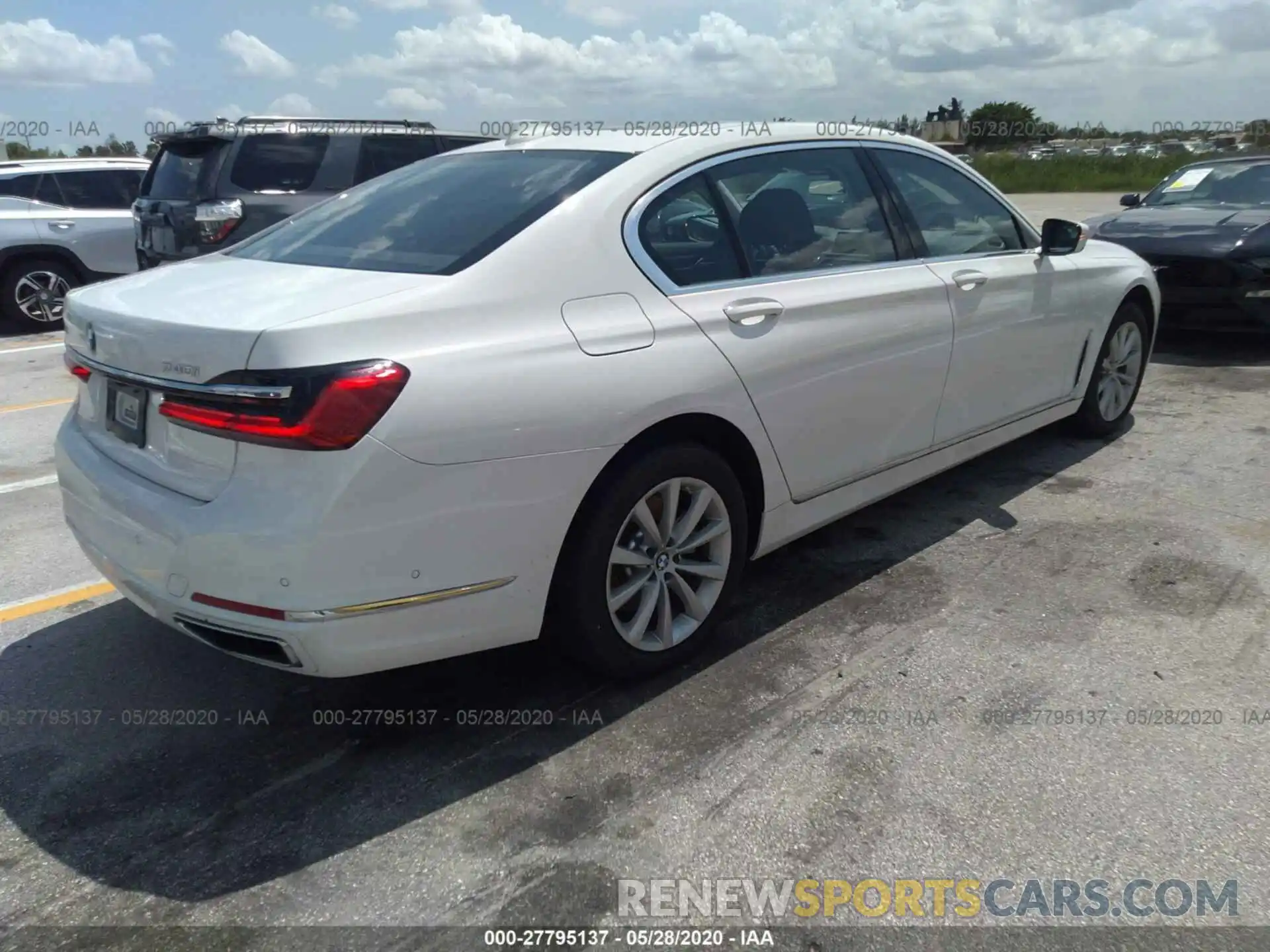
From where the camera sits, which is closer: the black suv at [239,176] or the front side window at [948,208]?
the front side window at [948,208]

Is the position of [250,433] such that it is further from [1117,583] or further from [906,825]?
[1117,583]

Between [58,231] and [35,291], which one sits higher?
[58,231]

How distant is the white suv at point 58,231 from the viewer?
1037 cm

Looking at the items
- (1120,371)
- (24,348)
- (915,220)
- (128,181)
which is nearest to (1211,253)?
(1120,371)

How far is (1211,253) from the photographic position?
299 inches

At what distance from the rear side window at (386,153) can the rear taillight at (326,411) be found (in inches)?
258

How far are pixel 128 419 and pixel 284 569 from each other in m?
0.76

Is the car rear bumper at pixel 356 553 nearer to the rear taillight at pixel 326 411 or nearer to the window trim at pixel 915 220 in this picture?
the rear taillight at pixel 326 411

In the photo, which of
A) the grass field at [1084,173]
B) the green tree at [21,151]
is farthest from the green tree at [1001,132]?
the green tree at [21,151]

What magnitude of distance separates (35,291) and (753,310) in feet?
31.6

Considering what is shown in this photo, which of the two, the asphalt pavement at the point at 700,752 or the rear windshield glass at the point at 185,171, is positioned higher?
the rear windshield glass at the point at 185,171

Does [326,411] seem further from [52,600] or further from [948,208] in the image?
[948,208]
